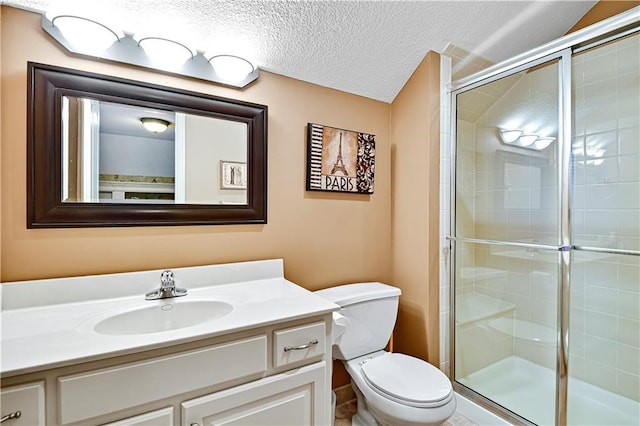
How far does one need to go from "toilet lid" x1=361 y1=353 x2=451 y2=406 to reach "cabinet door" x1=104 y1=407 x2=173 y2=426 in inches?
34.1

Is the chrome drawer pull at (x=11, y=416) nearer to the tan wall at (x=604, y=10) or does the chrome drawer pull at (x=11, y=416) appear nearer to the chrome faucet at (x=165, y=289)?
the chrome faucet at (x=165, y=289)

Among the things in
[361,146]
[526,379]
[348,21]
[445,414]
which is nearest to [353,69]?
[348,21]

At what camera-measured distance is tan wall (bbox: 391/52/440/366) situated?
178 cm

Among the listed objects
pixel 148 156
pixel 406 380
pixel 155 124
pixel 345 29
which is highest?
pixel 345 29

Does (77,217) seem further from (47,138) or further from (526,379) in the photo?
(526,379)

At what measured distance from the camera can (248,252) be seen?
1.54 m

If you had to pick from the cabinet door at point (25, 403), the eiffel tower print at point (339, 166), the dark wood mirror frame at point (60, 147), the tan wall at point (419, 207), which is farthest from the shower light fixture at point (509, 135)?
the cabinet door at point (25, 403)

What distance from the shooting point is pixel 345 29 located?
4.96 feet

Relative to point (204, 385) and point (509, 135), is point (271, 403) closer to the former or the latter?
point (204, 385)

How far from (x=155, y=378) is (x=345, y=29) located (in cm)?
164

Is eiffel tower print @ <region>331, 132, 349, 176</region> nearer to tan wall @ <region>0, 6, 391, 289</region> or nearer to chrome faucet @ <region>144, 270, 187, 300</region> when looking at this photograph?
tan wall @ <region>0, 6, 391, 289</region>

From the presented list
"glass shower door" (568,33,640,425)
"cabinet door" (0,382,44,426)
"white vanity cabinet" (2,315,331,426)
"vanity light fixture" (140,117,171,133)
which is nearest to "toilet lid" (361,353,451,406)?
"white vanity cabinet" (2,315,331,426)

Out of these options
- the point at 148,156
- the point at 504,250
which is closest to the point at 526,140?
the point at 504,250

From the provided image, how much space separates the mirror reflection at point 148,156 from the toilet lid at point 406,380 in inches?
41.0
